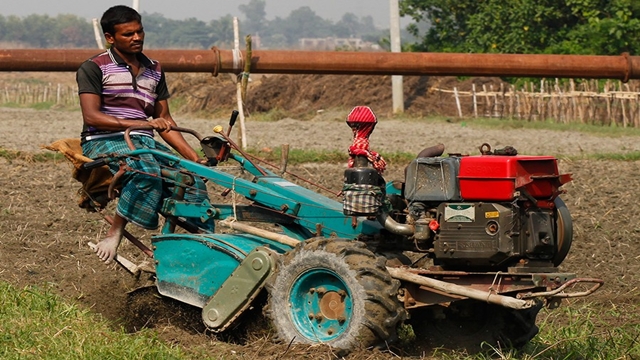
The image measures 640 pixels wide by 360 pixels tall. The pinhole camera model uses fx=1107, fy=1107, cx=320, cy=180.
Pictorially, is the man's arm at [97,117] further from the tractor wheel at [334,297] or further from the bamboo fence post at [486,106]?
the bamboo fence post at [486,106]

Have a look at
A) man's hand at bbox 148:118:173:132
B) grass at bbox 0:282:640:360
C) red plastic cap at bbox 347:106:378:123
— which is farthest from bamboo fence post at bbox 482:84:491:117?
red plastic cap at bbox 347:106:378:123

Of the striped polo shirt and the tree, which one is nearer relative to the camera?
the striped polo shirt

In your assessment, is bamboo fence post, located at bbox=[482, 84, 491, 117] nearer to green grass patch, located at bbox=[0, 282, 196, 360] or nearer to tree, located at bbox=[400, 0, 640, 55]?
tree, located at bbox=[400, 0, 640, 55]

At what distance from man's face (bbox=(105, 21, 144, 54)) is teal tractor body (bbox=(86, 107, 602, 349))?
769 millimetres

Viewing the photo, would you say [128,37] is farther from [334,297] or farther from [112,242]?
[334,297]

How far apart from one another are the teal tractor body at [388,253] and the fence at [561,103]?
23.5 metres

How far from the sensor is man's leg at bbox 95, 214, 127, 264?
280 inches

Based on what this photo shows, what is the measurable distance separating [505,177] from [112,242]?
8.72 ft

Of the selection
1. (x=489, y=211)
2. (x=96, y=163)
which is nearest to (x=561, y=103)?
(x=96, y=163)

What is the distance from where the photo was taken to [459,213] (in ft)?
19.7

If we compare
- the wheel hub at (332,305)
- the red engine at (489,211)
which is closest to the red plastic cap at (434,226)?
the red engine at (489,211)

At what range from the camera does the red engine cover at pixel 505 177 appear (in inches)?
233

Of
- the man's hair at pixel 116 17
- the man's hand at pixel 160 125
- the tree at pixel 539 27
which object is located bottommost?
the tree at pixel 539 27

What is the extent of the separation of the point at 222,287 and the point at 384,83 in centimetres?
3151
